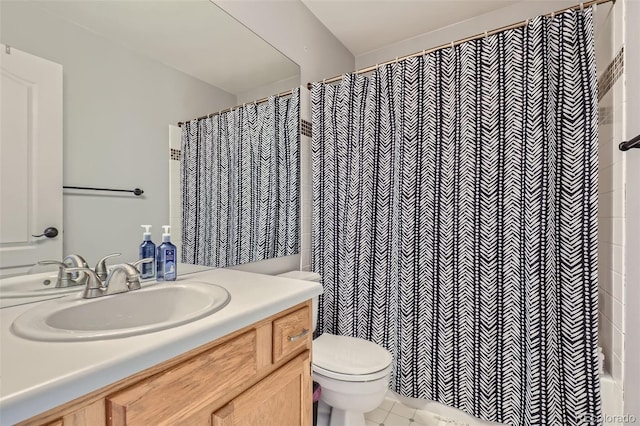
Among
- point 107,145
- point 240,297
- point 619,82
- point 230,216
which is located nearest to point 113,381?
point 240,297

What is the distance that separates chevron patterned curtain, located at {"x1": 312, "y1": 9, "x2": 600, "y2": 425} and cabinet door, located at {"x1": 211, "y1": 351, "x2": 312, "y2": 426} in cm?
85

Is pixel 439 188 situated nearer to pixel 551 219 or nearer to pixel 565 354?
pixel 551 219

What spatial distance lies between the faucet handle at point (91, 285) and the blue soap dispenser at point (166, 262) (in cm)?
22

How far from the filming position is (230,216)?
59.6 inches

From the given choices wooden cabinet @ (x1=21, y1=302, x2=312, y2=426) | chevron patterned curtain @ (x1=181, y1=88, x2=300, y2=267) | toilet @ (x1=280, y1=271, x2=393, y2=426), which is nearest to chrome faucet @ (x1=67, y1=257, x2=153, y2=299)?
chevron patterned curtain @ (x1=181, y1=88, x2=300, y2=267)

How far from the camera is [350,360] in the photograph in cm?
145

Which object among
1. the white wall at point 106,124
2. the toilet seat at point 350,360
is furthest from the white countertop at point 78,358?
the toilet seat at point 350,360

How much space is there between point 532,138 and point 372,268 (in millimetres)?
1015

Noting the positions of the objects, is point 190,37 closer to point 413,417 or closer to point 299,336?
point 299,336

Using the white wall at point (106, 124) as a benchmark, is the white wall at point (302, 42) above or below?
above

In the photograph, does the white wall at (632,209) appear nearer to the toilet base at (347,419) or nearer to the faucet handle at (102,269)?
the toilet base at (347,419)

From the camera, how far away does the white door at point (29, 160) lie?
795 mm

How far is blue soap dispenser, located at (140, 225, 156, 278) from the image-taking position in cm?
110

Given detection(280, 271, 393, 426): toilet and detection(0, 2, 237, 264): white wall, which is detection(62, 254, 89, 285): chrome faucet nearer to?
detection(0, 2, 237, 264): white wall
